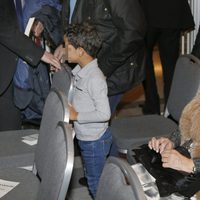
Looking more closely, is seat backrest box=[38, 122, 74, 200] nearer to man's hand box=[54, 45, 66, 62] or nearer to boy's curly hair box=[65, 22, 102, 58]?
boy's curly hair box=[65, 22, 102, 58]

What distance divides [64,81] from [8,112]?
0.56 m

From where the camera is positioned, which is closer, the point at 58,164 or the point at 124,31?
the point at 58,164

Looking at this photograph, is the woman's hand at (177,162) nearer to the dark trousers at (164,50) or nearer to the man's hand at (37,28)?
the man's hand at (37,28)

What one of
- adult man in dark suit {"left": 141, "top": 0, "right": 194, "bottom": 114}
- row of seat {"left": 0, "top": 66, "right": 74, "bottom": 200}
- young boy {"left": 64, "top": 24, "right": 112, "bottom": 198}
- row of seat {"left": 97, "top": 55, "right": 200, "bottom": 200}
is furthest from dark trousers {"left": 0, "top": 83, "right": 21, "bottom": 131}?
adult man in dark suit {"left": 141, "top": 0, "right": 194, "bottom": 114}

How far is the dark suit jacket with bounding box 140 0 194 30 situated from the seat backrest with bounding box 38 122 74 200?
7.24 feet

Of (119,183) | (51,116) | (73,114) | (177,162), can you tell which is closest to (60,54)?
(73,114)

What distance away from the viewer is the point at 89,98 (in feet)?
7.68

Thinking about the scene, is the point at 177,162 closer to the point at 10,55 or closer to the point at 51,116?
the point at 51,116

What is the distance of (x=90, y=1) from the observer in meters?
2.58

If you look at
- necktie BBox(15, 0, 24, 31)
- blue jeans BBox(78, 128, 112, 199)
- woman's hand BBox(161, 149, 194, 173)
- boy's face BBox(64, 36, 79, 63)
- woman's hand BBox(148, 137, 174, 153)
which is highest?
necktie BBox(15, 0, 24, 31)

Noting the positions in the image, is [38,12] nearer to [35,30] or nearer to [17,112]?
[35,30]

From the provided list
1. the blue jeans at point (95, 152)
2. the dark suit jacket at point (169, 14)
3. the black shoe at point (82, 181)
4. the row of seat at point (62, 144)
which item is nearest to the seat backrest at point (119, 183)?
the row of seat at point (62, 144)

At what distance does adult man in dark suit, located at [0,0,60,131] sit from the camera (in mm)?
2451

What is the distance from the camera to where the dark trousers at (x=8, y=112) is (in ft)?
8.84
